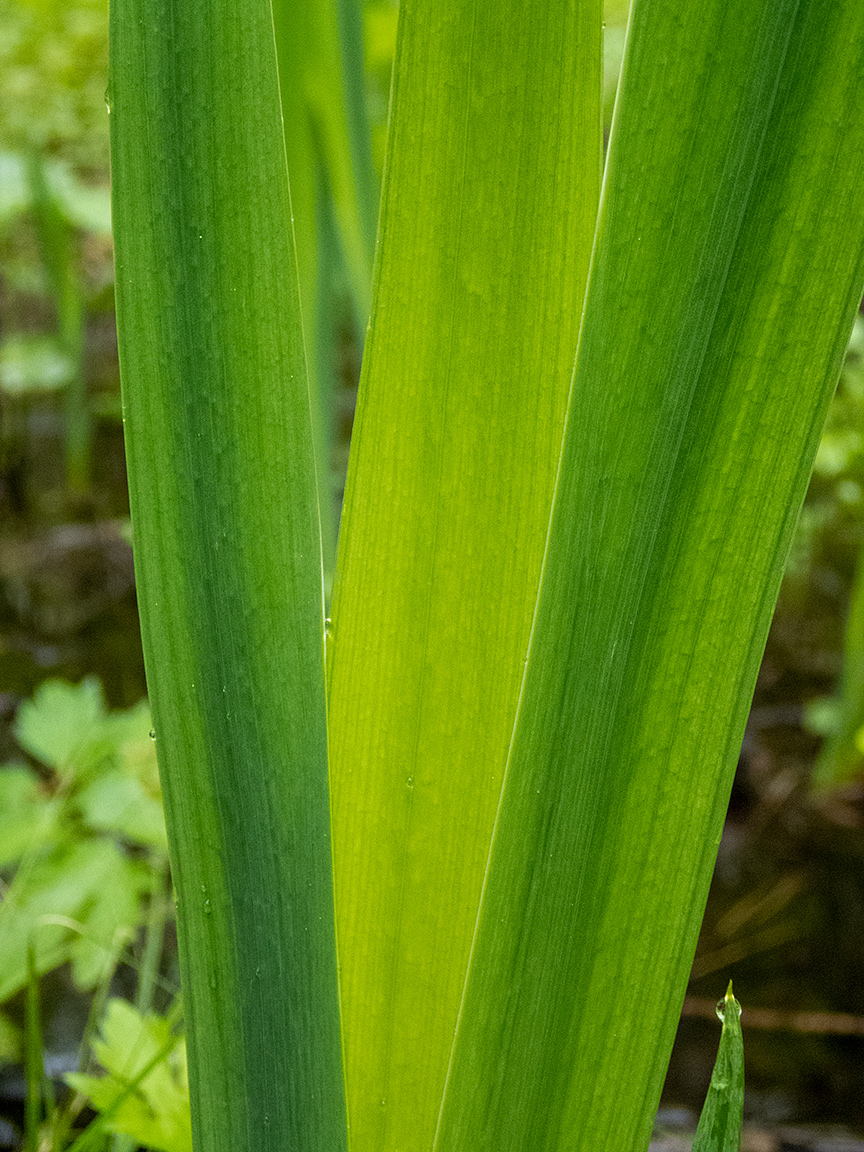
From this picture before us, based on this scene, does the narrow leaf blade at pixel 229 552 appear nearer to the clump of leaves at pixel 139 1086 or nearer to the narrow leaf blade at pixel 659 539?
the narrow leaf blade at pixel 659 539

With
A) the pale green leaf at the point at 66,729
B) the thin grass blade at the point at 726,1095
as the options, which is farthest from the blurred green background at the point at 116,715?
the thin grass blade at the point at 726,1095

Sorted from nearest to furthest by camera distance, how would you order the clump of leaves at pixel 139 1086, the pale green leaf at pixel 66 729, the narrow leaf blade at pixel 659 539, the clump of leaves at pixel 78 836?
the narrow leaf blade at pixel 659 539 < the clump of leaves at pixel 139 1086 < the clump of leaves at pixel 78 836 < the pale green leaf at pixel 66 729

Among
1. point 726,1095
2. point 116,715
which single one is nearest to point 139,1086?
point 726,1095

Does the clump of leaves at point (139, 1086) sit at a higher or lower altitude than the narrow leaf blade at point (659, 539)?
lower

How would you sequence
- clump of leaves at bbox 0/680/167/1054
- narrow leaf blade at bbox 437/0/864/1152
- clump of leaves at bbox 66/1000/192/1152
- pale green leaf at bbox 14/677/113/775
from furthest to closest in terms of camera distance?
pale green leaf at bbox 14/677/113/775 → clump of leaves at bbox 0/680/167/1054 → clump of leaves at bbox 66/1000/192/1152 → narrow leaf blade at bbox 437/0/864/1152

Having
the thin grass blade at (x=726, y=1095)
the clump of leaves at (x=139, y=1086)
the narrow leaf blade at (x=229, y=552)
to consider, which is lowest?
the clump of leaves at (x=139, y=1086)

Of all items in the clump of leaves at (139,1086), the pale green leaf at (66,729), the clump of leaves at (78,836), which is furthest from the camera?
the pale green leaf at (66,729)

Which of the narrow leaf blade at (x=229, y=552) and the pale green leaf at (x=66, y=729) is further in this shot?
the pale green leaf at (x=66, y=729)

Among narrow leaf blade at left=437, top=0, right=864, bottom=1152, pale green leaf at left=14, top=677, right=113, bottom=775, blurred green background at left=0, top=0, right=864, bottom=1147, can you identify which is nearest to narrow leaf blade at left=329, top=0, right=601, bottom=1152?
narrow leaf blade at left=437, top=0, right=864, bottom=1152

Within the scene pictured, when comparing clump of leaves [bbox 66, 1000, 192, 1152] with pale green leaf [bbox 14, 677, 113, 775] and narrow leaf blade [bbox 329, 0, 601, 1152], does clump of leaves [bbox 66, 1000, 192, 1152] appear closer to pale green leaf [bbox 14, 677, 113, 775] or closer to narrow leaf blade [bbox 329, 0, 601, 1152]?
narrow leaf blade [bbox 329, 0, 601, 1152]

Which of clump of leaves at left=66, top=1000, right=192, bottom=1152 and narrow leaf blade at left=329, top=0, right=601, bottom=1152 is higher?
narrow leaf blade at left=329, top=0, right=601, bottom=1152
